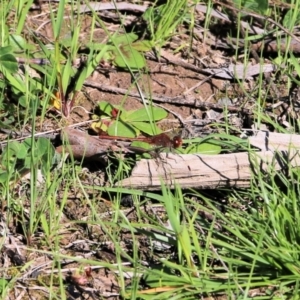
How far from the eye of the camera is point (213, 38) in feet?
11.6

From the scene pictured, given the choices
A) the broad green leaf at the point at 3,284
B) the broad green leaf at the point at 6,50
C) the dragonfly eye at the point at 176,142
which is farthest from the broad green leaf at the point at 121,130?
the broad green leaf at the point at 3,284

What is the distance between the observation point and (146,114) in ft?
9.82

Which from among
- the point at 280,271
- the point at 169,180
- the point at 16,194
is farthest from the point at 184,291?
the point at 16,194

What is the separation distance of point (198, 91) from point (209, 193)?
0.73m

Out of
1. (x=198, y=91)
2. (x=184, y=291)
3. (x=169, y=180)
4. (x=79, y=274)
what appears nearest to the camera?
(x=184, y=291)

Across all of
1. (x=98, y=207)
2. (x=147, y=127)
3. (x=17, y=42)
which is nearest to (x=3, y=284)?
(x=98, y=207)

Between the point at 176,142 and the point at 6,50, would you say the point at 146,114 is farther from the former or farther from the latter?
the point at 6,50

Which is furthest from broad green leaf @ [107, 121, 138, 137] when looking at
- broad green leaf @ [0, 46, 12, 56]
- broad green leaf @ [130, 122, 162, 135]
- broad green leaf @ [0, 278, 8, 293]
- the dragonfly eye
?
broad green leaf @ [0, 278, 8, 293]

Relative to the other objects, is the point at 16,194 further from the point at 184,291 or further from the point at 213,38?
the point at 213,38

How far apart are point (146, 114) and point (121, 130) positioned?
0.15 metres

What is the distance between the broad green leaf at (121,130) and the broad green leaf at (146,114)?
0.06m

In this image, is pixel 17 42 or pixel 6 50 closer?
pixel 6 50

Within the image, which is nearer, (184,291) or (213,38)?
(184,291)

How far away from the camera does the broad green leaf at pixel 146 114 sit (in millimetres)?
2977
